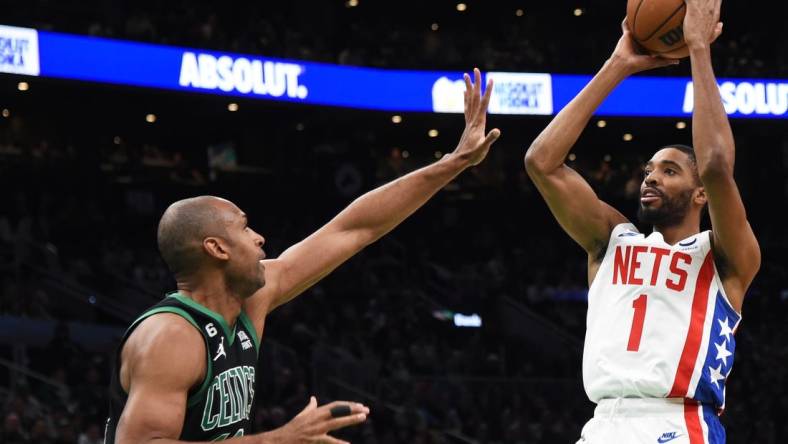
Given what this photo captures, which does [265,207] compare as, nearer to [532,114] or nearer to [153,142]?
[153,142]

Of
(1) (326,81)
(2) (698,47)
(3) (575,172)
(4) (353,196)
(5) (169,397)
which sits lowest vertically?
(5) (169,397)

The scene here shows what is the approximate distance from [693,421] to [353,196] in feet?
59.7

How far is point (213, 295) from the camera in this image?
3.98m

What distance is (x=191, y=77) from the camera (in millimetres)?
16891

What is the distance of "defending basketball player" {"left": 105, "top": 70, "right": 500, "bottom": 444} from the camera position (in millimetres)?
3523

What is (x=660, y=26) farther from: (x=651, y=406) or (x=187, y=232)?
(x=187, y=232)

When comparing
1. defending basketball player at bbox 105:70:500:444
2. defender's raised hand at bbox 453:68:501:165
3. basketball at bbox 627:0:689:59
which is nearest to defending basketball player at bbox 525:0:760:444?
basketball at bbox 627:0:689:59

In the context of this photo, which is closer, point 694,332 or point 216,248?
point 216,248

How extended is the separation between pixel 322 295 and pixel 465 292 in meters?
2.95

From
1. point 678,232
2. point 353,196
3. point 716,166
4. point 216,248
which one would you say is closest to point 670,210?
point 678,232

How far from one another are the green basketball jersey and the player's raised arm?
565 mm

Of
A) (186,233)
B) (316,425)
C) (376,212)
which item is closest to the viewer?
(316,425)

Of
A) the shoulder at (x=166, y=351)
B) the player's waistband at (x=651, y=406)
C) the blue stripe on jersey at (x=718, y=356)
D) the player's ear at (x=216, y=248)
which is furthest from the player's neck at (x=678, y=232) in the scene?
the shoulder at (x=166, y=351)

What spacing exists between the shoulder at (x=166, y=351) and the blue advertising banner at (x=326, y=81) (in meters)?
12.4
